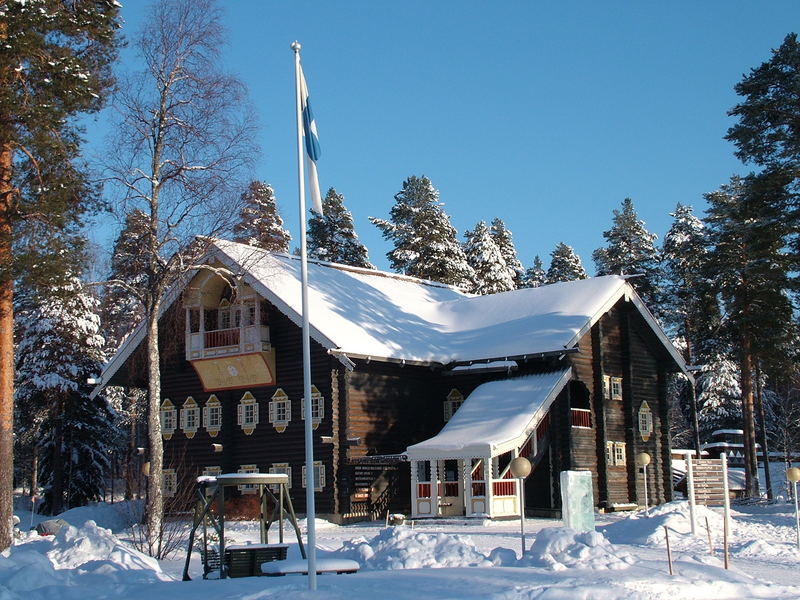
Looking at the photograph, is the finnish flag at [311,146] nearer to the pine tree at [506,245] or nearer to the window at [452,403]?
the window at [452,403]

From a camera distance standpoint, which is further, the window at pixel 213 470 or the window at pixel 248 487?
the window at pixel 213 470

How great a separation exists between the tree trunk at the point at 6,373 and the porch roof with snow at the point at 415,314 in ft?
29.7

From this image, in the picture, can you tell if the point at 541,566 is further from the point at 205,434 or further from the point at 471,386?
the point at 205,434

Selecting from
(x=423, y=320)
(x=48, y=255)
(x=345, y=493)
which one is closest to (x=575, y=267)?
(x=423, y=320)

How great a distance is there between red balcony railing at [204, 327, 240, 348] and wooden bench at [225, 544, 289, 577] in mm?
19165

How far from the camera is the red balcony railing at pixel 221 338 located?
1439 inches

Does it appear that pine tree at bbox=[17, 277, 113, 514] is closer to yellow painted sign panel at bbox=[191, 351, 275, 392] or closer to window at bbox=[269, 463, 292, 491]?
yellow painted sign panel at bbox=[191, 351, 275, 392]

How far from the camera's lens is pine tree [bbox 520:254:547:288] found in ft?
248

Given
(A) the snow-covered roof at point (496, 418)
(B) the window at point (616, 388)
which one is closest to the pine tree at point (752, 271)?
(B) the window at point (616, 388)

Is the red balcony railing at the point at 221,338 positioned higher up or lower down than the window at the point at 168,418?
higher up

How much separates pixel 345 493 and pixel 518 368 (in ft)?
24.9

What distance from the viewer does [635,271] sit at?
2339 inches

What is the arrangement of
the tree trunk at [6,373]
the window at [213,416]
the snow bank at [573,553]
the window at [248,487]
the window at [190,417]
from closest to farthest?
the snow bank at [573,553] → the tree trunk at [6,373] → the window at [248,487] → the window at [213,416] → the window at [190,417]

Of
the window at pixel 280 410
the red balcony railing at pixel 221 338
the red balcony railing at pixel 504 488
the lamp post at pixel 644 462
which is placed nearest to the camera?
the red balcony railing at pixel 504 488
